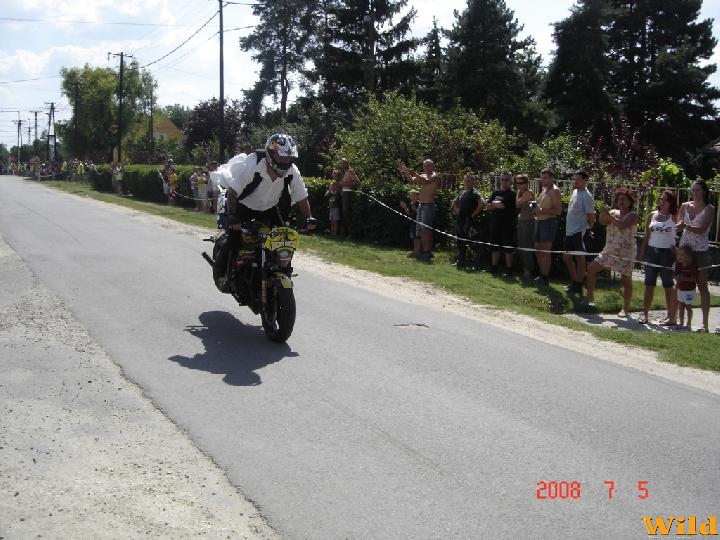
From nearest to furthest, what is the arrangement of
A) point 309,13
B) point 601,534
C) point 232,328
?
point 601,534
point 232,328
point 309,13

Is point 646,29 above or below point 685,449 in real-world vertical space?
above

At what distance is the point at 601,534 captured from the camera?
13.7ft

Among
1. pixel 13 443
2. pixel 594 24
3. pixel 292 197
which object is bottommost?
pixel 13 443

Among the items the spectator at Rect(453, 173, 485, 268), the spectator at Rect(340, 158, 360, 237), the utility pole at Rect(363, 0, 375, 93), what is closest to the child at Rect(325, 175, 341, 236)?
the spectator at Rect(340, 158, 360, 237)

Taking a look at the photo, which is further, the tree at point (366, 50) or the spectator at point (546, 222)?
the tree at point (366, 50)

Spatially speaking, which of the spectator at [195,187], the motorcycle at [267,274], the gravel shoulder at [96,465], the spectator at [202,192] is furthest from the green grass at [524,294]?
the spectator at [195,187]

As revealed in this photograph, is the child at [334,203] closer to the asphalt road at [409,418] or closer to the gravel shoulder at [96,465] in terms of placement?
the asphalt road at [409,418]

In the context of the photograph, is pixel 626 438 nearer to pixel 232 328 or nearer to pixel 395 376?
pixel 395 376

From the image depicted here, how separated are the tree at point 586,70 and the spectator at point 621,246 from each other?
3497 cm

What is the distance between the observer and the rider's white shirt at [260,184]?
8.47 meters

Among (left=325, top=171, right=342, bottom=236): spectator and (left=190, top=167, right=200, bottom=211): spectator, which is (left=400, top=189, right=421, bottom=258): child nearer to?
(left=325, top=171, right=342, bottom=236): spectator

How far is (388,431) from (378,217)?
40.6 feet

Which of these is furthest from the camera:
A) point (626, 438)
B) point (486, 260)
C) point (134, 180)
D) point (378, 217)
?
point (134, 180)

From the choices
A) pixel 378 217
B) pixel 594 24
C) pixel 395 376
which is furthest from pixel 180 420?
pixel 594 24
